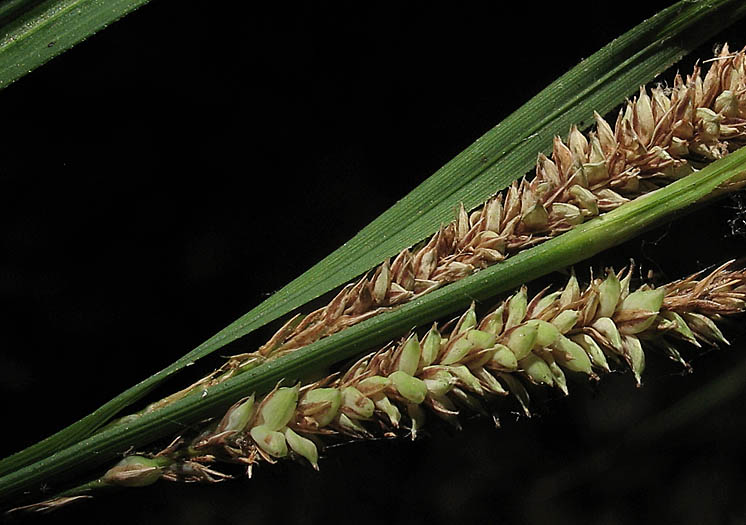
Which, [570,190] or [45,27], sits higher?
[45,27]

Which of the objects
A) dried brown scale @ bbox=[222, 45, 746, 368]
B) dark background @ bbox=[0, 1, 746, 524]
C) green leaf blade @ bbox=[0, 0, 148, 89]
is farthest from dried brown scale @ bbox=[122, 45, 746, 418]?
green leaf blade @ bbox=[0, 0, 148, 89]

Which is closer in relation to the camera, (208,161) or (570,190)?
(570,190)

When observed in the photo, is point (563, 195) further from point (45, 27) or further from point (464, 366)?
point (45, 27)

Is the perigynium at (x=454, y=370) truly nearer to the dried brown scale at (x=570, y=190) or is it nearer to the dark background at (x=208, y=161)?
the dried brown scale at (x=570, y=190)

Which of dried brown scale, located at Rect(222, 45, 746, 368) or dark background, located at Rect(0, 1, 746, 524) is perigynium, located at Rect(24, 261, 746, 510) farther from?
dark background, located at Rect(0, 1, 746, 524)

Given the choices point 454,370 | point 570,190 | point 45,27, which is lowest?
point 454,370

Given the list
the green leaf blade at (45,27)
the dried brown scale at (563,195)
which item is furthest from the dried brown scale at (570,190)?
the green leaf blade at (45,27)

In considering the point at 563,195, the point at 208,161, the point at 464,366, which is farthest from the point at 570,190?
the point at 208,161

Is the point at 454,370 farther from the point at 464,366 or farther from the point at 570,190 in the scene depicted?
the point at 570,190
